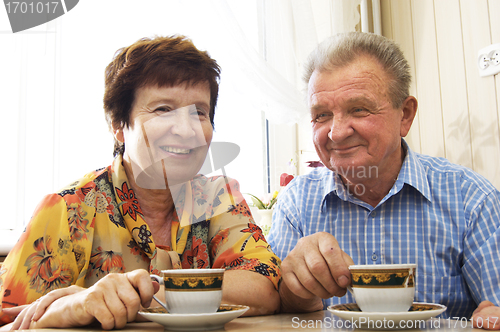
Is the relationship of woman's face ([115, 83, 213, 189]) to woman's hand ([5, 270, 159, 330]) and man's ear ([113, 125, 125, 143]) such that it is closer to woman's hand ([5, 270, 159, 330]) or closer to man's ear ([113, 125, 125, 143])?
man's ear ([113, 125, 125, 143])

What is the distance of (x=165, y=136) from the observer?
90 cm

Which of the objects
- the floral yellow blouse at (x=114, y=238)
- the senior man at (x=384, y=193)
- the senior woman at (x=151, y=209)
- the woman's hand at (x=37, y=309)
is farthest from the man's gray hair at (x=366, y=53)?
the woman's hand at (x=37, y=309)

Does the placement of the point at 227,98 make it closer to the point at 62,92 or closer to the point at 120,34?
the point at 120,34

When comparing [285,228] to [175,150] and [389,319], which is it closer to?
[175,150]

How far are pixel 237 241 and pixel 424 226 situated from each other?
1.56ft

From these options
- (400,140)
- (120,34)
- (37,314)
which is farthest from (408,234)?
(120,34)

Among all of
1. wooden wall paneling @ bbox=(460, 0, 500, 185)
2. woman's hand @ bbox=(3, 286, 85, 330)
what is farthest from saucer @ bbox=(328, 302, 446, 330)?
wooden wall paneling @ bbox=(460, 0, 500, 185)

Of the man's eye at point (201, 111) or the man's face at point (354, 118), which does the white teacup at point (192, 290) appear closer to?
the man's eye at point (201, 111)

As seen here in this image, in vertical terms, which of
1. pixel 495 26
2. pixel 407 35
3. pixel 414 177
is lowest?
pixel 414 177

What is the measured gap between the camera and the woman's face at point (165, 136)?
0.90 metres

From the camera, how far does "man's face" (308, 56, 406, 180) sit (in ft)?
3.38

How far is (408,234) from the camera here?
1033 mm

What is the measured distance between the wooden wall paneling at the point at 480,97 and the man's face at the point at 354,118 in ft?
1.85

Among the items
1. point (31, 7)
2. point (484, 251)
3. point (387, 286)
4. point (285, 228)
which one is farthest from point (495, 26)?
point (31, 7)
